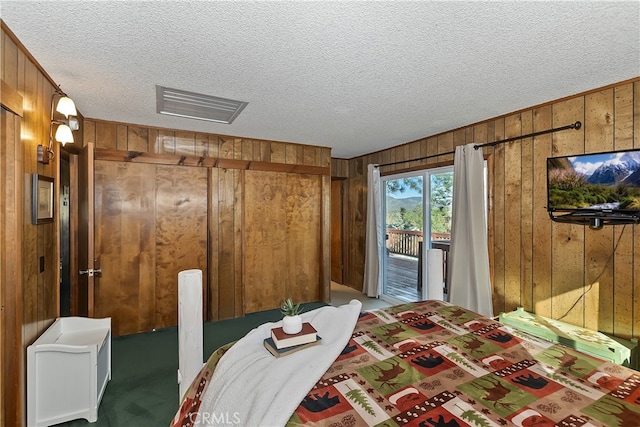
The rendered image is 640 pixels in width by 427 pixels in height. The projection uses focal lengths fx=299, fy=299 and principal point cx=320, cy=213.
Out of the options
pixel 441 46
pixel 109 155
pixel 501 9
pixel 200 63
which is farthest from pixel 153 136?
pixel 501 9

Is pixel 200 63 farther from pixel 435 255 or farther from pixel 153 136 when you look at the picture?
pixel 435 255

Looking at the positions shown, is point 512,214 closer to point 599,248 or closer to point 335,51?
point 599,248

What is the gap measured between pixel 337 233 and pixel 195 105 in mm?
3739

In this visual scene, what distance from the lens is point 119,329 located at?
339 centimetres

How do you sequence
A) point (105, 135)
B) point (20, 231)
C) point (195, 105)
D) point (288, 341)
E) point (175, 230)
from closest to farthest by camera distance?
point (288, 341) < point (20, 231) < point (195, 105) < point (105, 135) < point (175, 230)

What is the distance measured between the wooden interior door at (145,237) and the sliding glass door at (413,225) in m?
2.81

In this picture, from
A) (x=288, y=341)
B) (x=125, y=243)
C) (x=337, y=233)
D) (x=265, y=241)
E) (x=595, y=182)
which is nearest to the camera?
(x=288, y=341)

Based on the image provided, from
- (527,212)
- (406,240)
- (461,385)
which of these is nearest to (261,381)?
(461,385)

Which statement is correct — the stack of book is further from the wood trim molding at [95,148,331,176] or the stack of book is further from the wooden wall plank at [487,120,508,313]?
the wood trim molding at [95,148,331,176]

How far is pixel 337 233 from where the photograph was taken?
5.88 m

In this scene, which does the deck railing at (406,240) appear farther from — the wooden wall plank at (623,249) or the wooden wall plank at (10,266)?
the wooden wall plank at (10,266)

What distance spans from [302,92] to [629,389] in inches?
102

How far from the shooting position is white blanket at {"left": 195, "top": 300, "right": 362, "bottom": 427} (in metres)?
1.16

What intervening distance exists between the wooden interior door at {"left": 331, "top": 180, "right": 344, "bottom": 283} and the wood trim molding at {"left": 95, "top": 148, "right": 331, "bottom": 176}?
1.26 m
